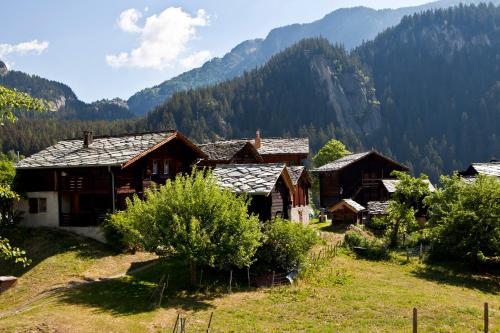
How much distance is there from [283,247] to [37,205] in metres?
20.4

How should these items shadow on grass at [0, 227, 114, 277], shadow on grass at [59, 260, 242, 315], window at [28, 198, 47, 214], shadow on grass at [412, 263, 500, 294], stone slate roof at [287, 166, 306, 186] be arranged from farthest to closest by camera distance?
stone slate roof at [287, 166, 306, 186] < window at [28, 198, 47, 214] < shadow on grass at [412, 263, 500, 294] < shadow on grass at [0, 227, 114, 277] < shadow on grass at [59, 260, 242, 315]

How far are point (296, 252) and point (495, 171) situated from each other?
39.2m

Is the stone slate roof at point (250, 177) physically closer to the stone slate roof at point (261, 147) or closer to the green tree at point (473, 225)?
the green tree at point (473, 225)

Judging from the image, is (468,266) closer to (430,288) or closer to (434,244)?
(434,244)

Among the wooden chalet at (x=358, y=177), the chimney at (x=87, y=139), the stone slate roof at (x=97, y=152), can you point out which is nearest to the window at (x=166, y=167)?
the stone slate roof at (x=97, y=152)

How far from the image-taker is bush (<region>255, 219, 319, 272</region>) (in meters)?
26.0

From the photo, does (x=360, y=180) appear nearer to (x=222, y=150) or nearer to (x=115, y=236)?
(x=222, y=150)

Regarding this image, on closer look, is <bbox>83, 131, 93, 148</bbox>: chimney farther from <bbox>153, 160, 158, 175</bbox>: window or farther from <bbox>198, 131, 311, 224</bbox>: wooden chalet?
<bbox>198, 131, 311, 224</bbox>: wooden chalet

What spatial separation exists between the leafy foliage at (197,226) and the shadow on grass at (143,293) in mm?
1669

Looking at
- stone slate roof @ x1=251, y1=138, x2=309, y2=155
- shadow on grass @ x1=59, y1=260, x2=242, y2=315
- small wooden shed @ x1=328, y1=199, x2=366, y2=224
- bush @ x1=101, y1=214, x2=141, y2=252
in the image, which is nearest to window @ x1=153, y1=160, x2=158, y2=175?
bush @ x1=101, y1=214, x2=141, y2=252

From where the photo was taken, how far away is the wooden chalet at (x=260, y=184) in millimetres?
30250

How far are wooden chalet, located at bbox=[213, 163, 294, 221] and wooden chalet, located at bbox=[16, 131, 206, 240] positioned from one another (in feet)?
19.5

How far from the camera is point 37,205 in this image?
116ft

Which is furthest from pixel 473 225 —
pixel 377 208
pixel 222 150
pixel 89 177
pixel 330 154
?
pixel 330 154
